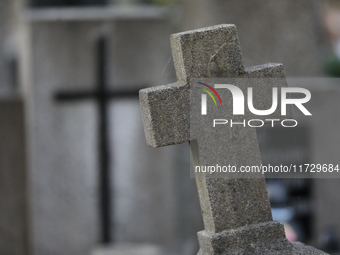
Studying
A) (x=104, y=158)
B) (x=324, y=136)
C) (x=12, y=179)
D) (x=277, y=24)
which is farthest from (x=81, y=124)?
(x=324, y=136)

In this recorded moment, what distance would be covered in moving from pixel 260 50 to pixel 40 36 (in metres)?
2.41

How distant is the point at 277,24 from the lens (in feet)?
19.2

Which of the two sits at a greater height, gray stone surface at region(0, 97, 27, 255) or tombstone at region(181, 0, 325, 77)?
tombstone at region(181, 0, 325, 77)

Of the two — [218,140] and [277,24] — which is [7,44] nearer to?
[277,24]

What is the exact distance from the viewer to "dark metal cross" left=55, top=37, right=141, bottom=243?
5.11 meters

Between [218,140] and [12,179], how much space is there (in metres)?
4.01

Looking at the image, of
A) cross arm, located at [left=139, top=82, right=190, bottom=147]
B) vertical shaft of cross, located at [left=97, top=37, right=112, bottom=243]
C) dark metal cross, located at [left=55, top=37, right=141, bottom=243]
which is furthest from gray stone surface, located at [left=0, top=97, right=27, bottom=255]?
cross arm, located at [left=139, top=82, right=190, bottom=147]

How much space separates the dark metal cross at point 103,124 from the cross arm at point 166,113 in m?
3.39

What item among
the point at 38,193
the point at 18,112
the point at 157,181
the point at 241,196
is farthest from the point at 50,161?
the point at 241,196

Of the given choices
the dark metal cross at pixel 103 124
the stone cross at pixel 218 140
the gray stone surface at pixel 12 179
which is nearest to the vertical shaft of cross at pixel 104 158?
the dark metal cross at pixel 103 124

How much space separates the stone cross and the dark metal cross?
3.38 meters

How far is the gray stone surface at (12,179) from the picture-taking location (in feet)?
17.4

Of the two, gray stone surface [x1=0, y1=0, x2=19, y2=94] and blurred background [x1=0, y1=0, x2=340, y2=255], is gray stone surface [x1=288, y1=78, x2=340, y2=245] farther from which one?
gray stone surface [x1=0, y1=0, x2=19, y2=94]

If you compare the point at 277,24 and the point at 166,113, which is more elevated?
the point at 277,24
